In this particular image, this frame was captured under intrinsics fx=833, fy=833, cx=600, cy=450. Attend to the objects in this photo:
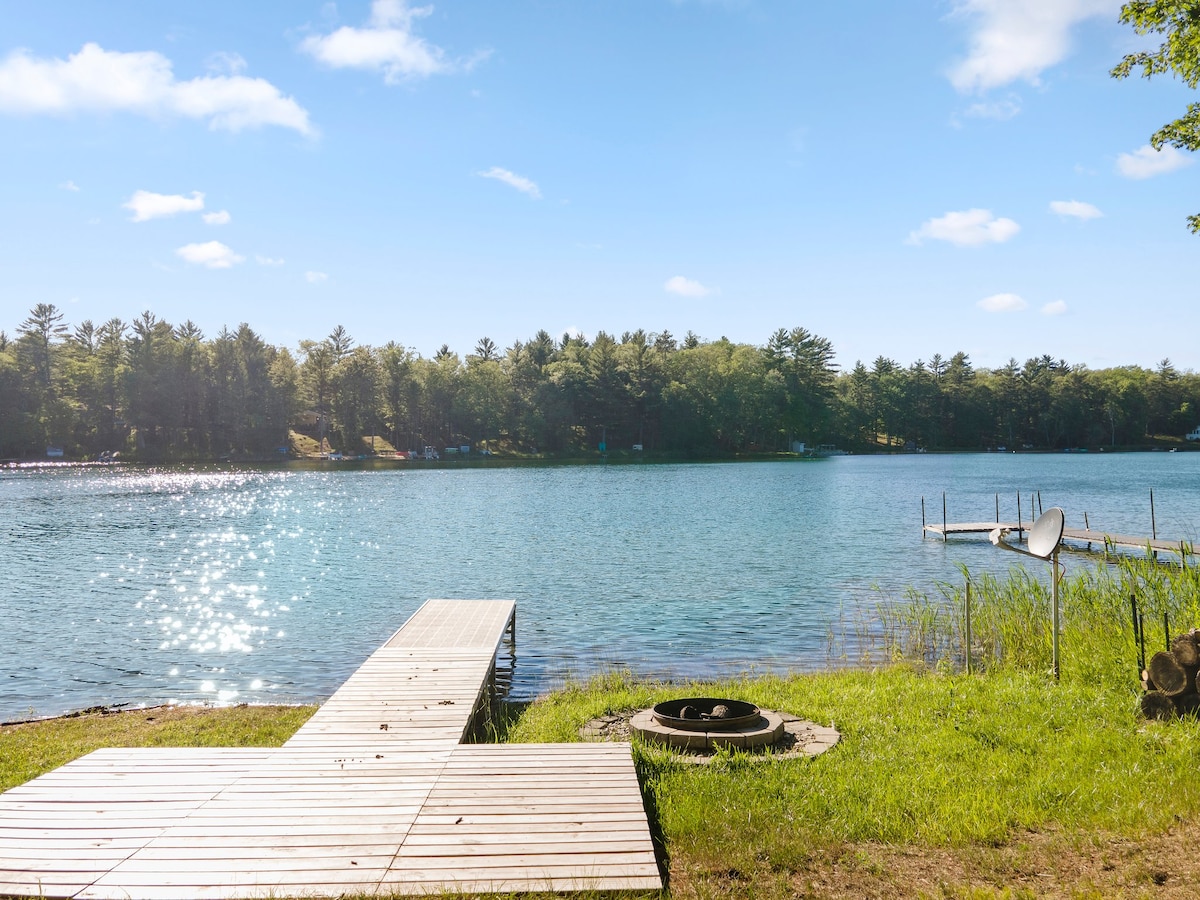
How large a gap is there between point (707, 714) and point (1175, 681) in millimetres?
4386

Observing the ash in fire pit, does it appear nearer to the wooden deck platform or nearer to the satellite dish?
the satellite dish

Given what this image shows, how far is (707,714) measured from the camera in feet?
28.1

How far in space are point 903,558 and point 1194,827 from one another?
22.5 meters

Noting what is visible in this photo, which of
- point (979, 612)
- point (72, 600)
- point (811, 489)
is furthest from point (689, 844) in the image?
point (811, 489)

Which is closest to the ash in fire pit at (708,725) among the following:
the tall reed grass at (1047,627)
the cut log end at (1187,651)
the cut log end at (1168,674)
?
the cut log end at (1168,674)

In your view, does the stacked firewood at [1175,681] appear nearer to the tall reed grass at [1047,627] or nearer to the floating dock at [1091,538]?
the tall reed grass at [1047,627]

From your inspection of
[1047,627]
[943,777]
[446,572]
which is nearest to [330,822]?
[943,777]

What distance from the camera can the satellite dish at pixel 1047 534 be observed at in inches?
376

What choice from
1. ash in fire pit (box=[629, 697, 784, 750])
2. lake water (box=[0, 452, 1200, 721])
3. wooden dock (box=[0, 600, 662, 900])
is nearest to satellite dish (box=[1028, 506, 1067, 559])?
ash in fire pit (box=[629, 697, 784, 750])

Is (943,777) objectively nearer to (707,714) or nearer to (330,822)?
(707,714)

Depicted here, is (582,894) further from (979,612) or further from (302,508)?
(302,508)

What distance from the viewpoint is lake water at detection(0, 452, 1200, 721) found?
48.0 feet

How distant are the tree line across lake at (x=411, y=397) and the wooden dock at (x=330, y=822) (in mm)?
97703

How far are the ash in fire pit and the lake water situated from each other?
15.1 ft
